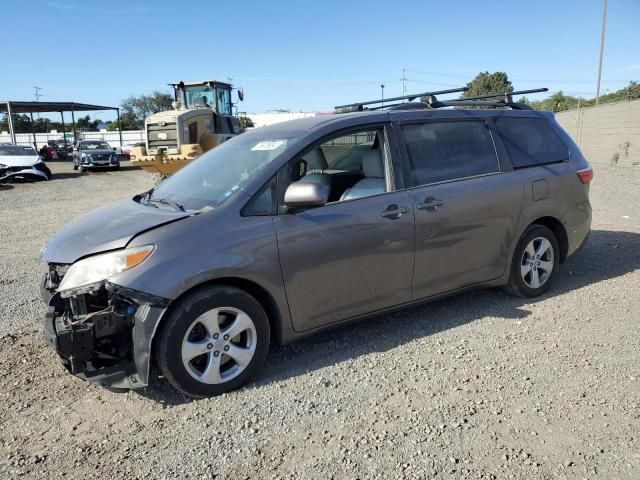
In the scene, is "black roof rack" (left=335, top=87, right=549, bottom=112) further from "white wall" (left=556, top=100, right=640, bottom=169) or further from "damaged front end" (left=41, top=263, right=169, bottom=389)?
"white wall" (left=556, top=100, right=640, bottom=169)

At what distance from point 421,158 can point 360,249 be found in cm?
102

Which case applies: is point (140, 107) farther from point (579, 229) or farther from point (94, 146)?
point (579, 229)

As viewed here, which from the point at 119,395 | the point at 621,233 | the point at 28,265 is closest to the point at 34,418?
the point at 119,395

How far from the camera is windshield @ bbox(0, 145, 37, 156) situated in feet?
69.1

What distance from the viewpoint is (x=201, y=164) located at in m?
4.44

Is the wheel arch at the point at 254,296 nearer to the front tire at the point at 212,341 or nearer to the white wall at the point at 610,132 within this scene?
the front tire at the point at 212,341

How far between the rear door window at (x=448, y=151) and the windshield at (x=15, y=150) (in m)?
21.3

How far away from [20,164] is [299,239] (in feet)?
67.1

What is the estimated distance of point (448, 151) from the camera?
4.46m

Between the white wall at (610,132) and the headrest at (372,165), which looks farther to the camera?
the white wall at (610,132)

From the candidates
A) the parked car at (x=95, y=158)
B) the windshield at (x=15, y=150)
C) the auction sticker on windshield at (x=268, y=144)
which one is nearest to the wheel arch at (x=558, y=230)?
the auction sticker on windshield at (x=268, y=144)

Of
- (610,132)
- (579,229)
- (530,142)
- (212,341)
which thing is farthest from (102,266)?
(610,132)

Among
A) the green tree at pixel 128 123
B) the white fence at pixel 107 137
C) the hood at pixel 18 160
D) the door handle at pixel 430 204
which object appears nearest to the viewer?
the door handle at pixel 430 204

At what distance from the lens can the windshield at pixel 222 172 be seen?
12.2 ft
